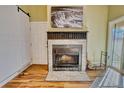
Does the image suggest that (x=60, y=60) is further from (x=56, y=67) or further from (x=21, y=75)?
(x=21, y=75)

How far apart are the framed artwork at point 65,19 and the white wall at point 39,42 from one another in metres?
0.41

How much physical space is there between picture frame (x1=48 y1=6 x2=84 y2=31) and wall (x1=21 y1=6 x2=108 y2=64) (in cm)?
27

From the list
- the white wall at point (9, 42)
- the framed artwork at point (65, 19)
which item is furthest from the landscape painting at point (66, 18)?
the white wall at point (9, 42)

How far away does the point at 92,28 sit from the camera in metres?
5.34

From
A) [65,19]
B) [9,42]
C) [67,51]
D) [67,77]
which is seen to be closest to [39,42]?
[67,51]

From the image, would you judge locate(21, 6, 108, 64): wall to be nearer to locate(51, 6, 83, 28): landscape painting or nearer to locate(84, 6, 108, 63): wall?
locate(84, 6, 108, 63): wall

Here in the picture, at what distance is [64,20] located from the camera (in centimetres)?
518

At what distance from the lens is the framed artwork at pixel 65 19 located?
16.8ft

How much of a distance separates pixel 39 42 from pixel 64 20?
3.84 feet

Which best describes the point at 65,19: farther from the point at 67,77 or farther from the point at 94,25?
the point at 67,77

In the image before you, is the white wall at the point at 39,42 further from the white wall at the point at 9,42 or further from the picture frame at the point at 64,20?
the white wall at the point at 9,42

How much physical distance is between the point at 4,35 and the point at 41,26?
2.51 m
